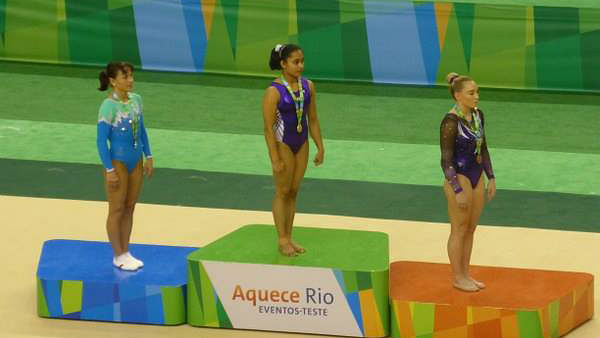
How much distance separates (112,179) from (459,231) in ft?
7.99

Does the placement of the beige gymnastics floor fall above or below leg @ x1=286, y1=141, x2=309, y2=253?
below

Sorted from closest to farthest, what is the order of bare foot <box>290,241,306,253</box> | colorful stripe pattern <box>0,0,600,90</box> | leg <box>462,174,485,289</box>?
leg <box>462,174,485,289</box>
bare foot <box>290,241,306,253</box>
colorful stripe pattern <box>0,0,600,90</box>

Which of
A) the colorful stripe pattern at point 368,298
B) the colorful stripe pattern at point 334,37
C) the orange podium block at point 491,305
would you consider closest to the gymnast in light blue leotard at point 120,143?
the colorful stripe pattern at point 368,298

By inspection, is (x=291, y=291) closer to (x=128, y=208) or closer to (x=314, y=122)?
(x=314, y=122)

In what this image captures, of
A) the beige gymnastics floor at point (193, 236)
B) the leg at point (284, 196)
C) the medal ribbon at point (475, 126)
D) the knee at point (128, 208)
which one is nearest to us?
the medal ribbon at point (475, 126)

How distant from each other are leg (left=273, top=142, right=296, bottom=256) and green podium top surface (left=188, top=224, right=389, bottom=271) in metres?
0.09

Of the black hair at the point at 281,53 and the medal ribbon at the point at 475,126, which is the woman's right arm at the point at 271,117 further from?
the medal ribbon at the point at 475,126

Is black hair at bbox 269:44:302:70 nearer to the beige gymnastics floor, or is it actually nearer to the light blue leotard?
the light blue leotard

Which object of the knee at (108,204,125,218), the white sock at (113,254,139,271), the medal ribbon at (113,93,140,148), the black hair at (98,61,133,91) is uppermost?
the black hair at (98,61,133,91)

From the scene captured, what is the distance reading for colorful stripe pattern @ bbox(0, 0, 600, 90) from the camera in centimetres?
1620

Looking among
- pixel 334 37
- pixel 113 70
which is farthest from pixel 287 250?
pixel 334 37

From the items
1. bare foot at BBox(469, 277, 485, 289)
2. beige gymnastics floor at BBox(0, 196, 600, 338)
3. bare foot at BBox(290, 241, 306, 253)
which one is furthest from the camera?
beige gymnastics floor at BBox(0, 196, 600, 338)

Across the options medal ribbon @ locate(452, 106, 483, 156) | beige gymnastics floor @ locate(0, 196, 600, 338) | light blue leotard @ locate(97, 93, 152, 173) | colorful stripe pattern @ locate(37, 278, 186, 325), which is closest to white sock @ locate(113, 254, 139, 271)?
colorful stripe pattern @ locate(37, 278, 186, 325)

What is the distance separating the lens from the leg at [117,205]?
9.45m
